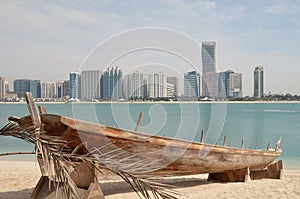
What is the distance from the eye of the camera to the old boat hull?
5555mm

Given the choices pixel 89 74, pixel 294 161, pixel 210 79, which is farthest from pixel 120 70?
pixel 294 161

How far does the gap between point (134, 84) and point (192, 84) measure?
4.25 ft

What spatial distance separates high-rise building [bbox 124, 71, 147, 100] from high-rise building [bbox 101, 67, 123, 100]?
199 mm

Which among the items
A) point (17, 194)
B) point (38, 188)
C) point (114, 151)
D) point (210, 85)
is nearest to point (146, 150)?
point (114, 151)

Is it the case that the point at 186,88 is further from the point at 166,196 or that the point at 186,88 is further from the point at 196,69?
the point at 166,196

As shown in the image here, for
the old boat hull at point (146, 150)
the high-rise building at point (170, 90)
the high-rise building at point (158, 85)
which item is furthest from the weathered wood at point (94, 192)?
the high-rise building at point (170, 90)

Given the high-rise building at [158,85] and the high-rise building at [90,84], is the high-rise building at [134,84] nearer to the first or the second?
the high-rise building at [158,85]

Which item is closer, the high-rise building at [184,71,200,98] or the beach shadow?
the beach shadow

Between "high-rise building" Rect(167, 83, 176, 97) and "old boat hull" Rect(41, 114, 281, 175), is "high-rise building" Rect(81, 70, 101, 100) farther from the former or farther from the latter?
"high-rise building" Rect(167, 83, 176, 97)

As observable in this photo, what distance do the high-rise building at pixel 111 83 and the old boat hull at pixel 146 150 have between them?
59.1 inches

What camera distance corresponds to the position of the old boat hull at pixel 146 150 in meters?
5.56

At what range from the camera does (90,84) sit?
6797 millimetres

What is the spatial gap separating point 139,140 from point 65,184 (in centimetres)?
239

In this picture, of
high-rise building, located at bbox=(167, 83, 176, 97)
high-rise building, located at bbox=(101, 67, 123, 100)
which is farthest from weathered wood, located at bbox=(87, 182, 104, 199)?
high-rise building, located at bbox=(167, 83, 176, 97)
